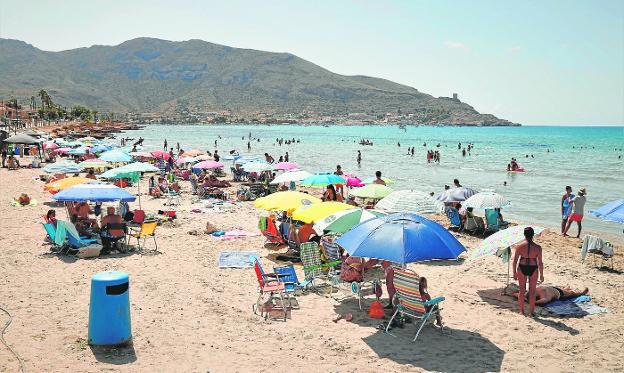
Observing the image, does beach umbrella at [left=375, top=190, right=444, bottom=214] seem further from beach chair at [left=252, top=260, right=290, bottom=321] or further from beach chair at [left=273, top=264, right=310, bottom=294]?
beach chair at [left=252, top=260, right=290, bottom=321]

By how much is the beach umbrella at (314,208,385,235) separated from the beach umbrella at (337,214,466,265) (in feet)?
5.07

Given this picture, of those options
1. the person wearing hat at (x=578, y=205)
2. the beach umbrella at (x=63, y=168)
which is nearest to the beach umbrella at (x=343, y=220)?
the person wearing hat at (x=578, y=205)

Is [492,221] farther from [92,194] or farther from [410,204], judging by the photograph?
[92,194]

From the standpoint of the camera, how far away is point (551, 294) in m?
8.27

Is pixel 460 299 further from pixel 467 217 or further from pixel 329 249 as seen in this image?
pixel 467 217

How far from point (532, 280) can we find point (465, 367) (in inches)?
96.4

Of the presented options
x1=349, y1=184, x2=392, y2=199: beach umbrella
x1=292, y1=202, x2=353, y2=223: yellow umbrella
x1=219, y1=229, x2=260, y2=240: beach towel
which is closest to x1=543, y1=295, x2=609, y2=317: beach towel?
x1=292, y1=202, x2=353, y2=223: yellow umbrella

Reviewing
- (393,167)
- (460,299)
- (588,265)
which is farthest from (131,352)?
(393,167)

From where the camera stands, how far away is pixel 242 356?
6062 millimetres

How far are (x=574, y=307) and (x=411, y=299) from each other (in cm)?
336

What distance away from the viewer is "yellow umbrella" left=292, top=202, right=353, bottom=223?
9453mm

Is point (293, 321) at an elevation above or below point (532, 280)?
below

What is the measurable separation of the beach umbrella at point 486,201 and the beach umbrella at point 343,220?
487 cm

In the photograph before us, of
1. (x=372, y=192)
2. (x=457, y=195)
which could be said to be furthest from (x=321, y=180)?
(x=457, y=195)
